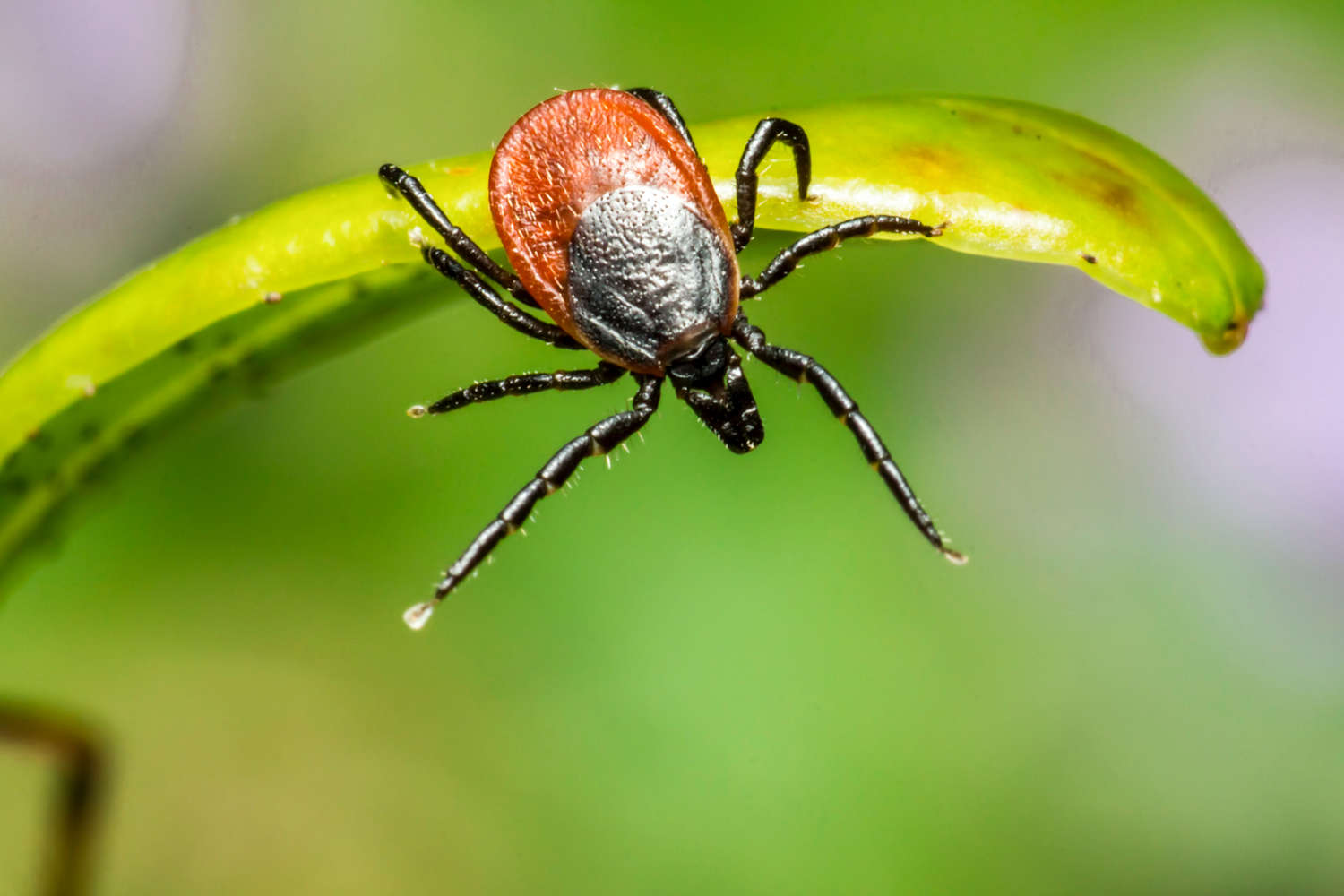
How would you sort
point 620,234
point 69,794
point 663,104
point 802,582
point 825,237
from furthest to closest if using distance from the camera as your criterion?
point 802,582 → point 69,794 → point 663,104 → point 620,234 → point 825,237

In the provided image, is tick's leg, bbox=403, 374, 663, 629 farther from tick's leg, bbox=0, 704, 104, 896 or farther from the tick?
tick's leg, bbox=0, 704, 104, 896

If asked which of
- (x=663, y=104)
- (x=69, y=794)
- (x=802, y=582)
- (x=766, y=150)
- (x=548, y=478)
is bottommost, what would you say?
(x=766, y=150)

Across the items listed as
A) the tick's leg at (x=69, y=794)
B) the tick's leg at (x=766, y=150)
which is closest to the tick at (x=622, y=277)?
the tick's leg at (x=766, y=150)

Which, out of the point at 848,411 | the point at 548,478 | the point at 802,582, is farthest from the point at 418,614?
the point at 802,582

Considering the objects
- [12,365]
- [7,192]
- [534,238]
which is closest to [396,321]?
[534,238]

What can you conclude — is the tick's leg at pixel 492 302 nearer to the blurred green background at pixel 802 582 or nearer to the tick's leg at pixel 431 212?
the tick's leg at pixel 431 212

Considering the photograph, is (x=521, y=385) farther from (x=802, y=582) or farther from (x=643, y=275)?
(x=802, y=582)
